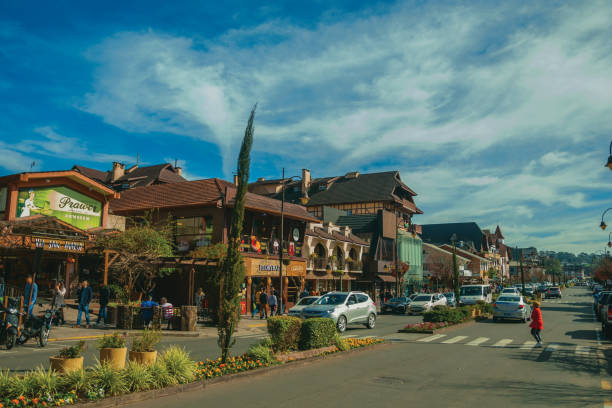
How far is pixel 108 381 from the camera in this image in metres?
7.25

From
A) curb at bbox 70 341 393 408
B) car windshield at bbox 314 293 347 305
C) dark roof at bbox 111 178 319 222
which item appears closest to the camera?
curb at bbox 70 341 393 408

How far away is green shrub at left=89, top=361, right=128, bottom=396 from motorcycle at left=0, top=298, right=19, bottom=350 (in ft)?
22.4

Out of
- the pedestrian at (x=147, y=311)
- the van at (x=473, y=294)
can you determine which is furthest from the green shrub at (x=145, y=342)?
the van at (x=473, y=294)

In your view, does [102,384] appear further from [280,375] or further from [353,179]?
[353,179]

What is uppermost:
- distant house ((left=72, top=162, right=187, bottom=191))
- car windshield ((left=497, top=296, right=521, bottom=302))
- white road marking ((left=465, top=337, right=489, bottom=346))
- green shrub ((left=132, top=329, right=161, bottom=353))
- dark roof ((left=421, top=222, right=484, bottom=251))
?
distant house ((left=72, top=162, right=187, bottom=191))

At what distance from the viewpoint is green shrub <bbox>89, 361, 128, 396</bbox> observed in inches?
282

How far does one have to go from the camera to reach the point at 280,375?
981cm

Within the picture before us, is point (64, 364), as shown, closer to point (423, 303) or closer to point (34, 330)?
point (34, 330)

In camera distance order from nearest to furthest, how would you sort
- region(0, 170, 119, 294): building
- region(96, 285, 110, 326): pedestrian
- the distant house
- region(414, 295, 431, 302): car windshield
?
1. region(96, 285, 110, 326): pedestrian
2. region(0, 170, 119, 294): building
3. region(414, 295, 431, 302): car windshield
4. the distant house

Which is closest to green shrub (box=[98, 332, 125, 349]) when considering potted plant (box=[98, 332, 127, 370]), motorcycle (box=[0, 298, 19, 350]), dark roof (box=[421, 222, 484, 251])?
potted plant (box=[98, 332, 127, 370])

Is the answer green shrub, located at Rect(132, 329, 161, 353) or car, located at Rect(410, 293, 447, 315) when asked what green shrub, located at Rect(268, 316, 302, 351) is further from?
car, located at Rect(410, 293, 447, 315)

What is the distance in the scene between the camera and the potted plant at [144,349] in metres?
8.37

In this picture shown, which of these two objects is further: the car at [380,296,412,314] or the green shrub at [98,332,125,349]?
the car at [380,296,412,314]

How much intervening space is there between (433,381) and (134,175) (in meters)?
54.9
